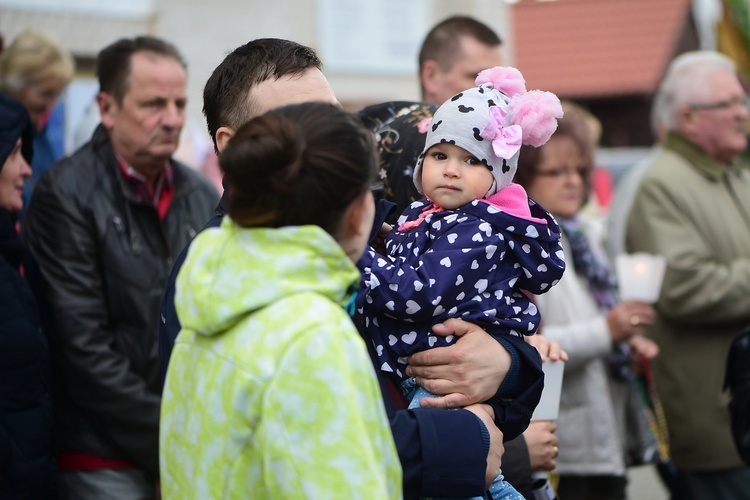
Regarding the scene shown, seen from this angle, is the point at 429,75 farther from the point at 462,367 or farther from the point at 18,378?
the point at 462,367

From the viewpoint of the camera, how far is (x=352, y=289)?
2.07 metres

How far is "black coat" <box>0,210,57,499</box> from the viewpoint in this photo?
311cm

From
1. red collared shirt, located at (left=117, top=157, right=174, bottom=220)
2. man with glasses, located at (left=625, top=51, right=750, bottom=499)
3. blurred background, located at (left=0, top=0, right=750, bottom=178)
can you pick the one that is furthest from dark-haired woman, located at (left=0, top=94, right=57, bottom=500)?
man with glasses, located at (left=625, top=51, right=750, bottom=499)

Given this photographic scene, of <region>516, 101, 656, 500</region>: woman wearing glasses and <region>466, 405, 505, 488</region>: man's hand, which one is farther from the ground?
<region>466, 405, 505, 488</region>: man's hand

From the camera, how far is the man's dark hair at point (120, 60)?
4.12 metres

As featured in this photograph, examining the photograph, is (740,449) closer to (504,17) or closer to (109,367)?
(109,367)

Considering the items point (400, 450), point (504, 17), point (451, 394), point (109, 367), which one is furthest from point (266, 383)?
point (504, 17)

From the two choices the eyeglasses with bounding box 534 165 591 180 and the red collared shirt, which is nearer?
the red collared shirt

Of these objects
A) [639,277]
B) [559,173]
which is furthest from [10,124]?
[639,277]

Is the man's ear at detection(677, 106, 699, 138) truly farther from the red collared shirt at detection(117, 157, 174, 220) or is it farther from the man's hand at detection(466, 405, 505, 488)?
the man's hand at detection(466, 405, 505, 488)

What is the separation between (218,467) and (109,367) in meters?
1.74

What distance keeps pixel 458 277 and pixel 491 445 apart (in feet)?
1.30

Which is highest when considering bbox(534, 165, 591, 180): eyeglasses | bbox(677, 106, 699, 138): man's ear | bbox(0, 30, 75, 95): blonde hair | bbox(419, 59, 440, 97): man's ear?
bbox(0, 30, 75, 95): blonde hair

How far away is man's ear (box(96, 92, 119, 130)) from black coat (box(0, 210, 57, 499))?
809 millimetres
